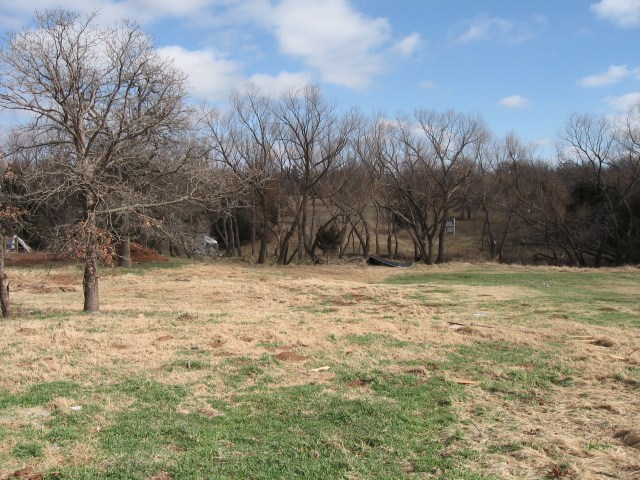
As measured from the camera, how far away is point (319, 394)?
249 inches

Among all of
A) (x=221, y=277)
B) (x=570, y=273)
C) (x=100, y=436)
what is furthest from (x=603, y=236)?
(x=100, y=436)

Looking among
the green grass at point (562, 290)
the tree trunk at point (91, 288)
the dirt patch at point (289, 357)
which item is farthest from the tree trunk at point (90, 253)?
the green grass at point (562, 290)

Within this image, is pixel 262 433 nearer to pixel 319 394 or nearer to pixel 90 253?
pixel 319 394

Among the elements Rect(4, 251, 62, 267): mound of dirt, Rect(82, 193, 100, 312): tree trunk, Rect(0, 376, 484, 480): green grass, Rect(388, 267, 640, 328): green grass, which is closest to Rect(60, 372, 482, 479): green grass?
Rect(0, 376, 484, 480): green grass

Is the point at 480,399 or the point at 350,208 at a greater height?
the point at 350,208

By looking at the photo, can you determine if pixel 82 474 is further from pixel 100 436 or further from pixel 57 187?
pixel 57 187

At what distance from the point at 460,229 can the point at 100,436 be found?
52568 millimetres

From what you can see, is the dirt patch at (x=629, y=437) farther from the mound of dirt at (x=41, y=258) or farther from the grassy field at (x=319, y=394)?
the mound of dirt at (x=41, y=258)

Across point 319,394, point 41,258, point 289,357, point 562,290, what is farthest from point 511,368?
point 41,258

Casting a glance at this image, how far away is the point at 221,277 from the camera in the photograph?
76.7 feet

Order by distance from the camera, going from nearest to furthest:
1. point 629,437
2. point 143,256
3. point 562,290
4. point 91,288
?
point 629,437
point 91,288
point 562,290
point 143,256

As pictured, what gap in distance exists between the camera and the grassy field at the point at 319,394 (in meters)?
4.44

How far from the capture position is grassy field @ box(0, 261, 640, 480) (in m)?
4.44

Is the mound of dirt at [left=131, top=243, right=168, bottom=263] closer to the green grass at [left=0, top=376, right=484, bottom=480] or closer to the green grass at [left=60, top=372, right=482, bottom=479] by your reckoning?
the green grass at [left=0, top=376, right=484, bottom=480]
